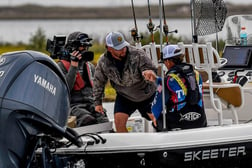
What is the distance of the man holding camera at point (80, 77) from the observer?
767cm

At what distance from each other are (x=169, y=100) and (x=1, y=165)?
5.97 feet

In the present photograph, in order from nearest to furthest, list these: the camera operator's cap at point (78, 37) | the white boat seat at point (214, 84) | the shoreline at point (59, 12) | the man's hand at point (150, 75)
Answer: the man's hand at point (150, 75) → the white boat seat at point (214, 84) → the camera operator's cap at point (78, 37) → the shoreline at point (59, 12)

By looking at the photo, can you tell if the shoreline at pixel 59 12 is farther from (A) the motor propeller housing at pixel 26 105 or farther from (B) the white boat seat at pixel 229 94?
(A) the motor propeller housing at pixel 26 105

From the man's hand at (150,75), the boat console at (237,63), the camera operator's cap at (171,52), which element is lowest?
the boat console at (237,63)

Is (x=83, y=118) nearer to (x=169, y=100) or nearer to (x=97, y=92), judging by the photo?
(x=97, y=92)

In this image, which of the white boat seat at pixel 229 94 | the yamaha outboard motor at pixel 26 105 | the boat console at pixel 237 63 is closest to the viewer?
the yamaha outboard motor at pixel 26 105

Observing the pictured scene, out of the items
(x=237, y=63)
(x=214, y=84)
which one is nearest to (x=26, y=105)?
(x=214, y=84)

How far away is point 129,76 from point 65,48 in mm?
701

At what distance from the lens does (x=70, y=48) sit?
786cm

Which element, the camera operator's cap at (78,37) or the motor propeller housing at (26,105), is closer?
the motor propeller housing at (26,105)

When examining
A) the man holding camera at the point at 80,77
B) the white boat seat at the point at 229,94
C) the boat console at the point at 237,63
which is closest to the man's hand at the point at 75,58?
the man holding camera at the point at 80,77

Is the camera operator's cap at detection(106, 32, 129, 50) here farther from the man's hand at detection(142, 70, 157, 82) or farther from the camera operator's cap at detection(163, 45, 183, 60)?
the camera operator's cap at detection(163, 45, 183, 60)

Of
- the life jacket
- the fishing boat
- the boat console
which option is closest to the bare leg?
the fishing boat

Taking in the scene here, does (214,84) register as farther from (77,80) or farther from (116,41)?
(77,80)
